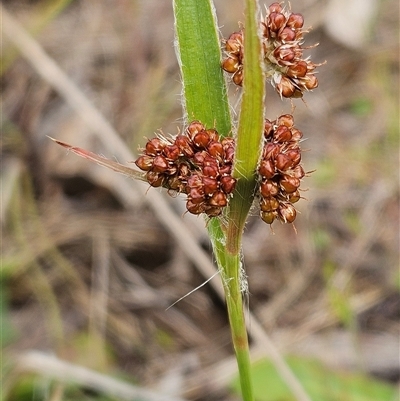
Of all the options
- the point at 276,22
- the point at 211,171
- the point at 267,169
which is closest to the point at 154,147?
the point at 211,171

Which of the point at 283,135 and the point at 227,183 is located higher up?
the point at 283,135

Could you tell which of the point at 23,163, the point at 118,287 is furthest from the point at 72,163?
the point at 118,287

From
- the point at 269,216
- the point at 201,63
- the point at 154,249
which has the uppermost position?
the point at 154,249

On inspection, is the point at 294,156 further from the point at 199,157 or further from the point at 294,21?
the point at 294,21

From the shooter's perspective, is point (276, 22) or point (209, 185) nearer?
point (209, 185)

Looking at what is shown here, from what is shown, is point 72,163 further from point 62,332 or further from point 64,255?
point 62,332

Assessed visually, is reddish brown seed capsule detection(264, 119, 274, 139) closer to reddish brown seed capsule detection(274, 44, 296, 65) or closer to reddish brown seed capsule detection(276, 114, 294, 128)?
reddish brown seed capsule detection(276, 114, 294, 128)

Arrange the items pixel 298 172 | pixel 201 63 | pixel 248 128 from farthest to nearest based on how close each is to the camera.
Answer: pixel 201 63 < pixel 298 172 < pixel 248 128

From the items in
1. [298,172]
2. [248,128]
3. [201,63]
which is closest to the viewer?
[248,128]
